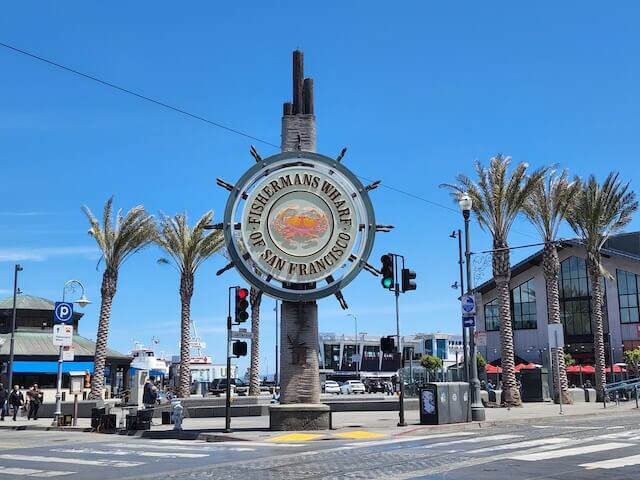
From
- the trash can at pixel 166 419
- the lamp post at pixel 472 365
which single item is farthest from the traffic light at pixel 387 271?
the trash can at pixel 166 419

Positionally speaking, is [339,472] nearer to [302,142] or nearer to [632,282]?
[302,142]

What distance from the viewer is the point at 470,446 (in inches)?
675

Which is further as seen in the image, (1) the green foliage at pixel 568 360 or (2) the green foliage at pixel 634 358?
(1) the green foliage at pixel 568 360

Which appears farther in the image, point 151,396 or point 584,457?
point 151,396

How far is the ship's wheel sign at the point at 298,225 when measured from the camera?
24.2 m

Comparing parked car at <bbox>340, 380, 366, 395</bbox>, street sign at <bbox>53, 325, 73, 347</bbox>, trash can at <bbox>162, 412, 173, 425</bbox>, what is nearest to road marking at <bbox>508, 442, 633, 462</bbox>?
trash can at <bbox>162, 412, 173, 425</bbox>

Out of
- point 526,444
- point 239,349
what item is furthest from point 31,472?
point 526,444

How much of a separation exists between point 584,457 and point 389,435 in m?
7.84

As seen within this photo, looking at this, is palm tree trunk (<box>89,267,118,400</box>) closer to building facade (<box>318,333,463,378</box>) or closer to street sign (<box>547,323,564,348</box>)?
street sign (<box>547,323,564,348</box>)

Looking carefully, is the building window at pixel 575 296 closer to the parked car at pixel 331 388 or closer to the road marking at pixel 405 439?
the parked car at pixel 331 388

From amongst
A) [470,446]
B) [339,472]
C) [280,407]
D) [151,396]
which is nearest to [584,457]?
[470,446]

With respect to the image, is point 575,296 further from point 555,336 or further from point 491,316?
point 555,336

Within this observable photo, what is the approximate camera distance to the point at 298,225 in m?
24.6

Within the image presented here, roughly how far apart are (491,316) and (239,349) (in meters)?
59.2
